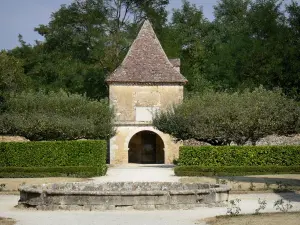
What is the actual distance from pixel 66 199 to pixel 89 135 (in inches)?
874

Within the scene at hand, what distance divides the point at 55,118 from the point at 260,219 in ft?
83.0

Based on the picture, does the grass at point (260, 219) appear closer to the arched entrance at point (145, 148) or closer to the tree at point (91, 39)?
the arched entrance at point (145, 148)

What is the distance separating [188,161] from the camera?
3381cm

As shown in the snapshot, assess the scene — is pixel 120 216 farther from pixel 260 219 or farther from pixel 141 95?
pixel 141 95

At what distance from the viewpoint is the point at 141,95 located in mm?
46906

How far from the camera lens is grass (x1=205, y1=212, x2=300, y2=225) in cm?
1363

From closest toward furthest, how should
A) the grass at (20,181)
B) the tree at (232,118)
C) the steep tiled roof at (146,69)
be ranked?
the grass at (20,181), the tree at (232,118), the steep tiled roof at (146,69)

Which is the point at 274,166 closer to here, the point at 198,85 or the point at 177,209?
the point at 177,209

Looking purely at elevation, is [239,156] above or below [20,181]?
above

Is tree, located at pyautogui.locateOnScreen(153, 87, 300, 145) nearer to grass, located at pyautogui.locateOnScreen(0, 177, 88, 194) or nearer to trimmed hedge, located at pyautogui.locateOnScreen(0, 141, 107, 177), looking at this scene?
trimmed hedge, located at pyautogui.locateOnScreen(0, 141, 107, 177)

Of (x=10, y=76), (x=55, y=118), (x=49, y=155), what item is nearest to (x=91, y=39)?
(x=10, y=76)

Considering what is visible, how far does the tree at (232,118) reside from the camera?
37.1 m

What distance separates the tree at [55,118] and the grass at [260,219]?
78.4 feet

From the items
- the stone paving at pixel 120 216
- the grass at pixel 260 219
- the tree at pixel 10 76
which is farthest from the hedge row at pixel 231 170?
the tree at pixel 10 76
